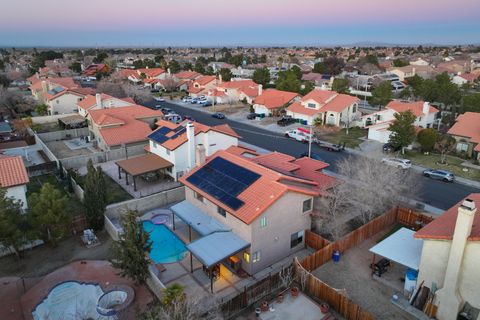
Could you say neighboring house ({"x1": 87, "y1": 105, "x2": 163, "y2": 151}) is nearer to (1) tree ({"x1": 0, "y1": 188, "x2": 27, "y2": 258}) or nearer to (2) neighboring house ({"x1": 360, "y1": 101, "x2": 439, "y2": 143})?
(1) tree ({"x1": 0, "y1": 188, "x2": 27, "y2": 258})

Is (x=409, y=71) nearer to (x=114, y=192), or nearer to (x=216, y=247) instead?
(x=114, y=192)

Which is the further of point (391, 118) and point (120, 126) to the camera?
point (391, 118)

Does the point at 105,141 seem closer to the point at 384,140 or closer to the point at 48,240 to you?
the point at 48,240

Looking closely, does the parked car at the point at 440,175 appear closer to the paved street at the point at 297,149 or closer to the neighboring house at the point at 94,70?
the paved street at the point at 297,149

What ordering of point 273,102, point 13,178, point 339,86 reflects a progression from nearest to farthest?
point 13,178 → point 273,102 → point 339,86

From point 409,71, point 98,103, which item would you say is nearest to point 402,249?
point 98,103
